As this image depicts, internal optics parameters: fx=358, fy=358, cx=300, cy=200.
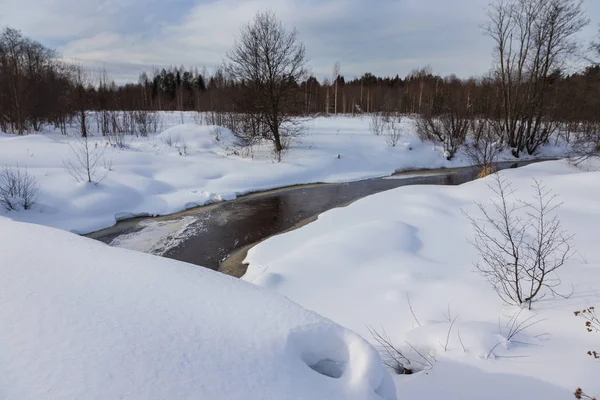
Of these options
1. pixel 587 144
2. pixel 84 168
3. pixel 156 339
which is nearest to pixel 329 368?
pixel 156 339

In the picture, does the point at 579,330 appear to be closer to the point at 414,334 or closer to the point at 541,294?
the point at 541,294

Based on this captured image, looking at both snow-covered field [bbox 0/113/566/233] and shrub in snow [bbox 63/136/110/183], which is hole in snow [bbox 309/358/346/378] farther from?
shrub in snow [bbox 63/136/110/183]

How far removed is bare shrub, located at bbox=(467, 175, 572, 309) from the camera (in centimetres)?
464

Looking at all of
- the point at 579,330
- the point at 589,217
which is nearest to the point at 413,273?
the point at 579,330

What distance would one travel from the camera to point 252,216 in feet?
38.0

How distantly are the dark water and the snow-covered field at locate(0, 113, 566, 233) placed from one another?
2.80 feet

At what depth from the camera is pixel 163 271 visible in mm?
2709

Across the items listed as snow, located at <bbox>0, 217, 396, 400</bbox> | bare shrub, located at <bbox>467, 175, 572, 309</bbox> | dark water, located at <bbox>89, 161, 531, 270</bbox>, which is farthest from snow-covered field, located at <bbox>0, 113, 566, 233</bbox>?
bare shrub, located at <bbox>467, 175, 572, 309</bbox>

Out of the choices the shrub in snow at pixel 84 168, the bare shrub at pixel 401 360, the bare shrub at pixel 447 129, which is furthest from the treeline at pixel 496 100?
the bare shrub at pixel 401 360

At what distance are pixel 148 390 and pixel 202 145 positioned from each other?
807 inches

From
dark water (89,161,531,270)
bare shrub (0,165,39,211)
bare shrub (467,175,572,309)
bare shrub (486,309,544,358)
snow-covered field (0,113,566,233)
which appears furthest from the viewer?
snow-covered field (0,113,566,233)

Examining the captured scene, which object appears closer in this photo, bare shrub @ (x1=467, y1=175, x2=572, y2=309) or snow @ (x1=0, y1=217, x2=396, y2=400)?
snow @ (x1=0, y1=217, x2=396, y2=400)

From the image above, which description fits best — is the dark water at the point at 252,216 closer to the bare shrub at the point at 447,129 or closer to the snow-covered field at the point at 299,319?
the snow-covered field at the point at 299,319

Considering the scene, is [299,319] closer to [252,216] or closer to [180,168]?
[252,216]
